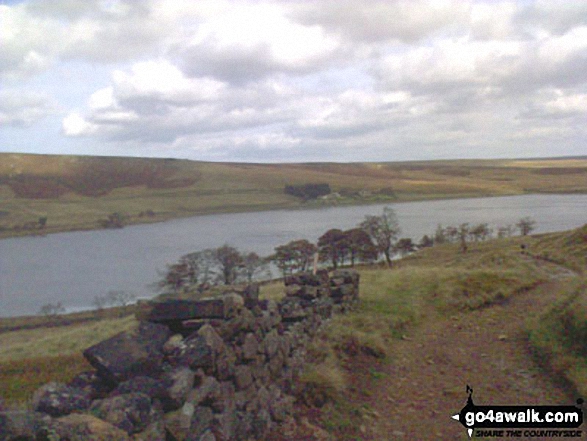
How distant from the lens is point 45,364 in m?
6.88

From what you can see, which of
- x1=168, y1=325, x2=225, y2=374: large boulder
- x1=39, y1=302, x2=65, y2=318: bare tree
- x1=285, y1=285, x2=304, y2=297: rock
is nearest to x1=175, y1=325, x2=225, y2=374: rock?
x1=168, y1=325, x2=225, y2=374: large boulder

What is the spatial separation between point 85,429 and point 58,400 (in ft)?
2.29

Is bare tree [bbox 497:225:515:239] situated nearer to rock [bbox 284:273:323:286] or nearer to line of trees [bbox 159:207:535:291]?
line of trees [bbox 159:207:535:291]

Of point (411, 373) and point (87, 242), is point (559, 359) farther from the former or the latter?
point (87, 242)

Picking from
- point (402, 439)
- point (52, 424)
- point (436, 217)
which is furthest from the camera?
point (436, 217)

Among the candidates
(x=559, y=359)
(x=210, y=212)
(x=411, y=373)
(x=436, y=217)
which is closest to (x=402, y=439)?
(x=411, y=373)

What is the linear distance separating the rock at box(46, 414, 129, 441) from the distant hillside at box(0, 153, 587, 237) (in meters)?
111

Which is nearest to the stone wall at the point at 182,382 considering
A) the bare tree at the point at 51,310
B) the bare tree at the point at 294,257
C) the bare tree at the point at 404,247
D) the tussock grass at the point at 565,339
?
the tussock grass at the point at 565,339

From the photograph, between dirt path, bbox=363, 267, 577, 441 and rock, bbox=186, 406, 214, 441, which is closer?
rock, bbox=186, 406, 214, 441

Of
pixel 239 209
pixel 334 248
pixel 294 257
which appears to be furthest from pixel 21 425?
pixel 239 209

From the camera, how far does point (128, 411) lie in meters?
4.55

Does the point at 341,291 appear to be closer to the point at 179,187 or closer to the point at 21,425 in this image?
the point at 21,425

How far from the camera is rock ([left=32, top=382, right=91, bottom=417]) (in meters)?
4.43

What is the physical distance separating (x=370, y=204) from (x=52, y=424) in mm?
139556
